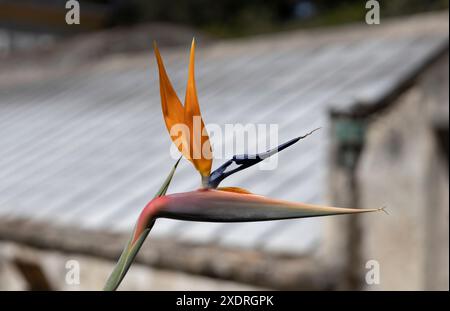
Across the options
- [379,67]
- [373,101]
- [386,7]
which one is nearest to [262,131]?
[379,67]

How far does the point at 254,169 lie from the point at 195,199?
9.42ft

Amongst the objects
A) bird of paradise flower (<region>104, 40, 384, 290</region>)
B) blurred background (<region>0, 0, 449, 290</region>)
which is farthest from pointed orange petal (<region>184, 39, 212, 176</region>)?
blurred background (<region>0, 0, 449, 290</region>)

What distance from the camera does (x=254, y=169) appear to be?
10.7 feet

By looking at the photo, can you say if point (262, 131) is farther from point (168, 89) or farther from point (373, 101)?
point (168, 89)

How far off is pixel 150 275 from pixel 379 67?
64.5 inches

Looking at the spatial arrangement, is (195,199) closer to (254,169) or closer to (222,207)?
(222,207)

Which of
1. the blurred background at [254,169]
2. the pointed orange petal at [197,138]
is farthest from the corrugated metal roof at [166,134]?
the pointed orange petal at [197,138]

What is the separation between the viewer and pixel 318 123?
3.26 metres

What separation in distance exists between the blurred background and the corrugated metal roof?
0.01 m

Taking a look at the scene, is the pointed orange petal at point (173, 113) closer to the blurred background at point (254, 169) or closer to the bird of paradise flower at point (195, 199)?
the bird of paradise flower at point (195, 199)

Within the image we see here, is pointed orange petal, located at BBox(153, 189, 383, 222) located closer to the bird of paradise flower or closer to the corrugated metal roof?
the bird of paradise flower

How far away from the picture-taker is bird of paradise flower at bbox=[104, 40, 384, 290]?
1.20 ft

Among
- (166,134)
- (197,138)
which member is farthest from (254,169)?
(197,138)

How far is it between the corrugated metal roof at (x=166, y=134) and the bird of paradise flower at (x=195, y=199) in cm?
149
